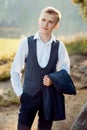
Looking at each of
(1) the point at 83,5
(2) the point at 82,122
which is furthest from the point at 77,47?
(2) the point at 82,122

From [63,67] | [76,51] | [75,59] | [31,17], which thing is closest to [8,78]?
[75,59]

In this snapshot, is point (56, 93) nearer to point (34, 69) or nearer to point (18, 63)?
point (34, 69)

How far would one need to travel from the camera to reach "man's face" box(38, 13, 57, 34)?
4059mm

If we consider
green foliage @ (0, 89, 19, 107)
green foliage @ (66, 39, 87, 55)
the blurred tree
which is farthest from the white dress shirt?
green foliage @ (66, 39, 87, 55)

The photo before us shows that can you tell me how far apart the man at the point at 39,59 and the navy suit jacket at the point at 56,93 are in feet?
0.17

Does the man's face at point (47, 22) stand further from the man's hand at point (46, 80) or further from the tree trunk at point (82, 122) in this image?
the tree trunk at point (82, 122)

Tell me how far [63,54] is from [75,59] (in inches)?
255

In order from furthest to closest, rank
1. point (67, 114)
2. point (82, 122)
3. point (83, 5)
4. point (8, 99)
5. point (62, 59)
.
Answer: point (83, 5), point (8, 99), point (67, 114), point (82, 122), point (62, 59)

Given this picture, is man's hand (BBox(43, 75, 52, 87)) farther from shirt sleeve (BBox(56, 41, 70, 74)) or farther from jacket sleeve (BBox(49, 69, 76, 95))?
shirt sleeve (BBox(56, 41, 70, 74))

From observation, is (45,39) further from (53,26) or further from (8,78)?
(8,78)

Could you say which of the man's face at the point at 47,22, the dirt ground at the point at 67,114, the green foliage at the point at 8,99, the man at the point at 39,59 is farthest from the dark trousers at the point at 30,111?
the green foliage at the point at 8,99

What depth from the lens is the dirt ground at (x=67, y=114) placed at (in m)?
6.36

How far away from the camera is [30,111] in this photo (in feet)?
13.8

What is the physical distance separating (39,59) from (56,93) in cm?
37
